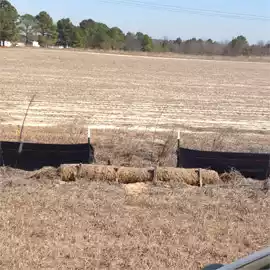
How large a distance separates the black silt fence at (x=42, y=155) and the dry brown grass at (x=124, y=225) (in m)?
0.96

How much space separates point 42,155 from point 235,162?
3159mm

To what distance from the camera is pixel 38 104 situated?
1902cm

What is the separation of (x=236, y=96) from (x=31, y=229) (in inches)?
867

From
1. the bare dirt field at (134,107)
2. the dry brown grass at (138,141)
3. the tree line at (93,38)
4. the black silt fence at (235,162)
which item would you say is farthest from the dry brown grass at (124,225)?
the tree line at (93,38)

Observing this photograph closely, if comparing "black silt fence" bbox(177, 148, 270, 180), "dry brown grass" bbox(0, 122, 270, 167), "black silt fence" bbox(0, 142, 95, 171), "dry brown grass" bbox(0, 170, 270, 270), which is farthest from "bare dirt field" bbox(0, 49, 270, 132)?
"dry brown grass" bbox(0, 170, 270, 270)

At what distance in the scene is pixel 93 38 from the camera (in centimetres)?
12375

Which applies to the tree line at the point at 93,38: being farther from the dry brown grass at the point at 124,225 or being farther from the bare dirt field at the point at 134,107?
the dry brown grass at the point at 124,225

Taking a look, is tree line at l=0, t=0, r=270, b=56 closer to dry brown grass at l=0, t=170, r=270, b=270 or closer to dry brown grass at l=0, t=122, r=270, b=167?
dry brown grass at l=0, t=122, r=270, b=167

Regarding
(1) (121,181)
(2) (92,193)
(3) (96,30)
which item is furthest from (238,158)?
(3) (96,30)

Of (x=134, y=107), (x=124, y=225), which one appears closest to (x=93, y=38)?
(x=134, y=107)

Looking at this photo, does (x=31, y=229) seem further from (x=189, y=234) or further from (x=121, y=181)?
(x=121, y=181)

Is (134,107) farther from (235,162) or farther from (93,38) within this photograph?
(93,38)

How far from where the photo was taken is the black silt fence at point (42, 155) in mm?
8219

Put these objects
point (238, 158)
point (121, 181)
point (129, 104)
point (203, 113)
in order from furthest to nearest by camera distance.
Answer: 1. point (129, 104)
2. point (203, 113)
3. point (238, 158)
4. point (121, 181)
